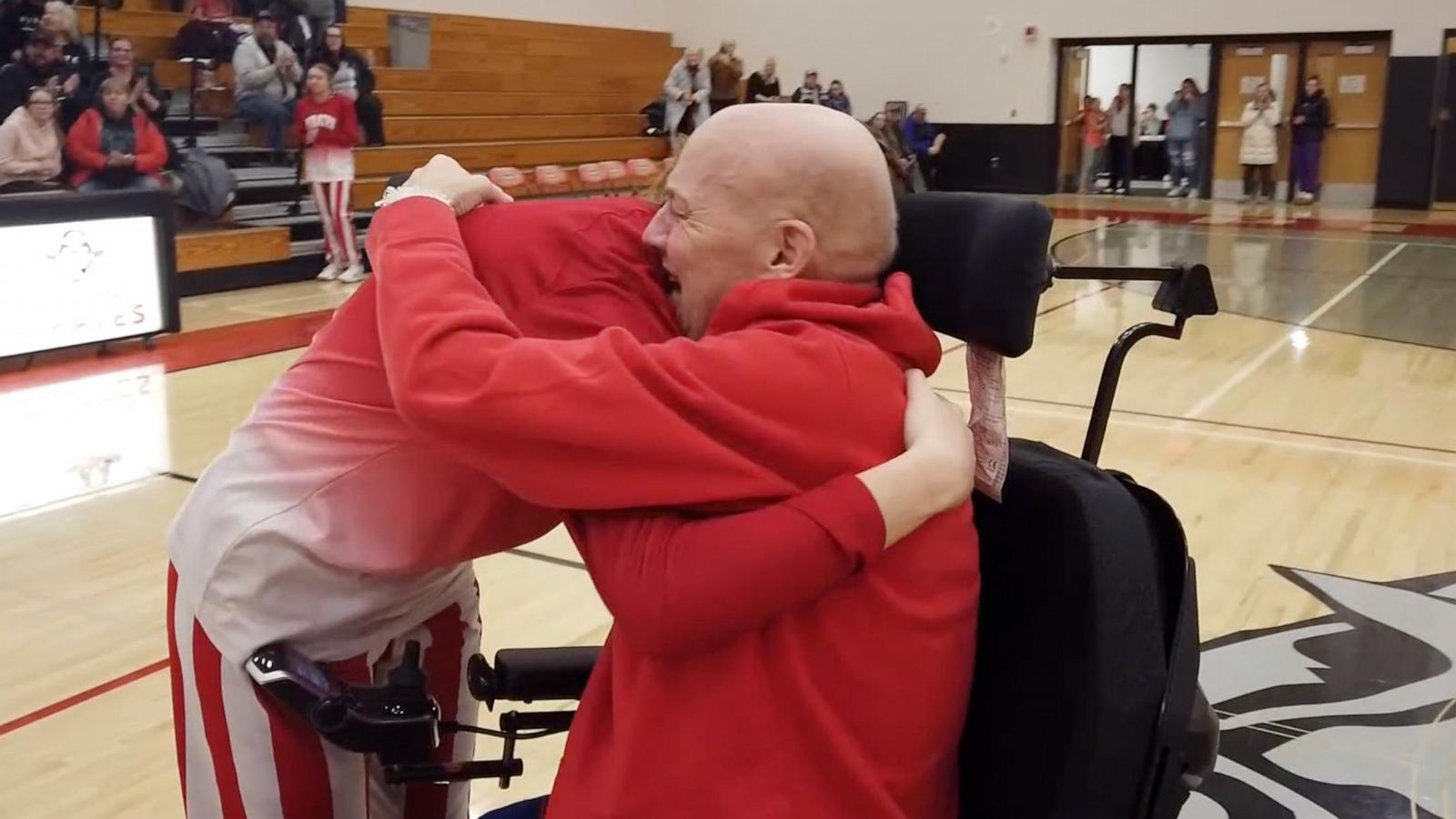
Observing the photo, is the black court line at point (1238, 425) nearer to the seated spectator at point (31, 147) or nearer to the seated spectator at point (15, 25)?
the seated spectator at point (31, 147)

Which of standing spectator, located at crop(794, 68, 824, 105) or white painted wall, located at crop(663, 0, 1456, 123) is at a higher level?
white painted wall, located at crop(663, 0, 1456, 123)

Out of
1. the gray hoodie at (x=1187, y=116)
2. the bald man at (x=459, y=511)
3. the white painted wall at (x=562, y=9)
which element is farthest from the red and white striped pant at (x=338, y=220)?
the gray hoodie at (x=1187, y=116)

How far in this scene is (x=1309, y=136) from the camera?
1642cm

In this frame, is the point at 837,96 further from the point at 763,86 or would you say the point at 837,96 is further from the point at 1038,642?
the point at 1038,642

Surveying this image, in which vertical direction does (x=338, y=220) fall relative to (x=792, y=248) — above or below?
below

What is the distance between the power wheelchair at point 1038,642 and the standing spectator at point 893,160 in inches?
1.2

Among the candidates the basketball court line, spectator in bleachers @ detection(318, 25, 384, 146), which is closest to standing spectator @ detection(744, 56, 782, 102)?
spectator in bleachers @ detection(318, 25, 384, 146)

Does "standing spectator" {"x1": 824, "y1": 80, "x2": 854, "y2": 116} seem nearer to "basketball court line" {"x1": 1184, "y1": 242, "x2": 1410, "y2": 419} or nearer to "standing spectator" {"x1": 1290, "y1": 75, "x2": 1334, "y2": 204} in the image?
"standing spectator" {"x1": 1290, "y1": 75, "x2": 1334, "y2": 204}

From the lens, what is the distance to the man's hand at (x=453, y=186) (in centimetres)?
116

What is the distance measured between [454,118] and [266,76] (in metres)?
3.31

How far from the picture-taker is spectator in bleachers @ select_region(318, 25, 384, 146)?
10.6 m

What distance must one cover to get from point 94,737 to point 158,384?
3.56 m

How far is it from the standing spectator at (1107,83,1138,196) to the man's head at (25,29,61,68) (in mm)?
13823

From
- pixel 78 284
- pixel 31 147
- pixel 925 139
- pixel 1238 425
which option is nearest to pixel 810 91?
pixel 925 139
